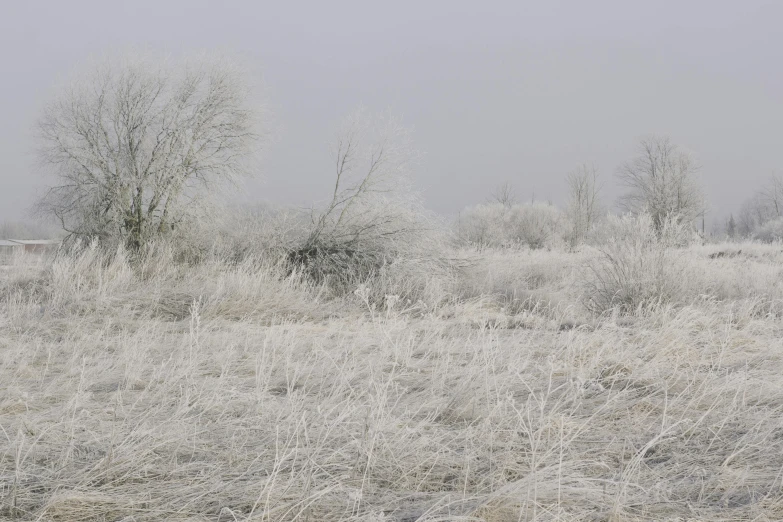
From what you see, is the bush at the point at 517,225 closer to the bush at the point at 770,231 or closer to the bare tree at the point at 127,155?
the bush at the point at 770,231

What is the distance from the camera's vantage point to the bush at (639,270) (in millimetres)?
8430

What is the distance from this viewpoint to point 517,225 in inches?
1566

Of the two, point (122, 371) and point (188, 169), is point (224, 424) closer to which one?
point (122, 371)

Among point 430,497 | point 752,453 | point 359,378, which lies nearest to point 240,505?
point 430,497

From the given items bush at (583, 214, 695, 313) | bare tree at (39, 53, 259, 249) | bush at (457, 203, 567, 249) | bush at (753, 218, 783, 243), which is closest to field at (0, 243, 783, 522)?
bush at (583, 214, 695, 313)

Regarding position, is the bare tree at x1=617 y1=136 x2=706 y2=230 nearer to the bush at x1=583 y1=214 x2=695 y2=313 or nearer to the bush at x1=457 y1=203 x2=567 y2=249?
the bush at x1=457 y1=203 x2=567 y2=249

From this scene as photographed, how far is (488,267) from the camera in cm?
1374

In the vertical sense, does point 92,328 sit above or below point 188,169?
below

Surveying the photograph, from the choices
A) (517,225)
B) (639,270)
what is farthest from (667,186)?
(639,270)

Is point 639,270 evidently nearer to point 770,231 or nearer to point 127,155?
point 127,155

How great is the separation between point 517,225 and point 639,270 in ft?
104

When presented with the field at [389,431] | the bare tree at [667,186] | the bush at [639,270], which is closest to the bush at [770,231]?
the bare tree at [667,186]

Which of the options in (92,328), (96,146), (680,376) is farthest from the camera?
(96,146)

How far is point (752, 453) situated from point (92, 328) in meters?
6.32
